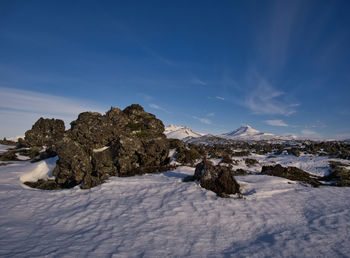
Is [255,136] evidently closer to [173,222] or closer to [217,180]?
[217,180]

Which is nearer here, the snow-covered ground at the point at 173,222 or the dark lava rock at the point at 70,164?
the snow-covered ground at the point at 173,222

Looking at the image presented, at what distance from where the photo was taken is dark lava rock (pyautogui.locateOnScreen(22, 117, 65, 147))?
1079 inches

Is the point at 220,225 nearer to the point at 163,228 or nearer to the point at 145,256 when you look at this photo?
the point at 163,228

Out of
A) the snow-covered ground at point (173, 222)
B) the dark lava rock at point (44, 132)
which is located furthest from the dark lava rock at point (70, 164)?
the dark lava rock at point (44, 132)

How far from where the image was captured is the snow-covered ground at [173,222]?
4551 mm

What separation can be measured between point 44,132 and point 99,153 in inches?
890

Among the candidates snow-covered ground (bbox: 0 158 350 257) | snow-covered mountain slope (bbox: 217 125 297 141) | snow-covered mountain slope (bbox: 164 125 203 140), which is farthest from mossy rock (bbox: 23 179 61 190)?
snow-covered mountain slope (bbox: 217 125 297 141)

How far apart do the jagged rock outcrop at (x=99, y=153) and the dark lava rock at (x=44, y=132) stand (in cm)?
1762

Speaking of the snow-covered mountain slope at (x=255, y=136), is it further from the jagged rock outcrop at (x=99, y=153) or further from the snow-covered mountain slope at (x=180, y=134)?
the jagged rock outcrop at (x=99, y=153)

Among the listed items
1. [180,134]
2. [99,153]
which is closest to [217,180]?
[99,153]

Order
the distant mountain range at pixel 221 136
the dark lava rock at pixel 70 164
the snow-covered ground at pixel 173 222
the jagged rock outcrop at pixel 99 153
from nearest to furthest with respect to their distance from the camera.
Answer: the snow-covered ground at pixel 173 222
the dark lava rock at pixel 70 164
the jagged rock outcrop at pixel 99 153
the distant mountain range at pixel 221 136

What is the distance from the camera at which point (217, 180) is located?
9516mm

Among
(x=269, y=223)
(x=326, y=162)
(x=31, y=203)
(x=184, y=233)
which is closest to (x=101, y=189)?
(x=31, y=203)

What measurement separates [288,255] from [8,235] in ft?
26.5
